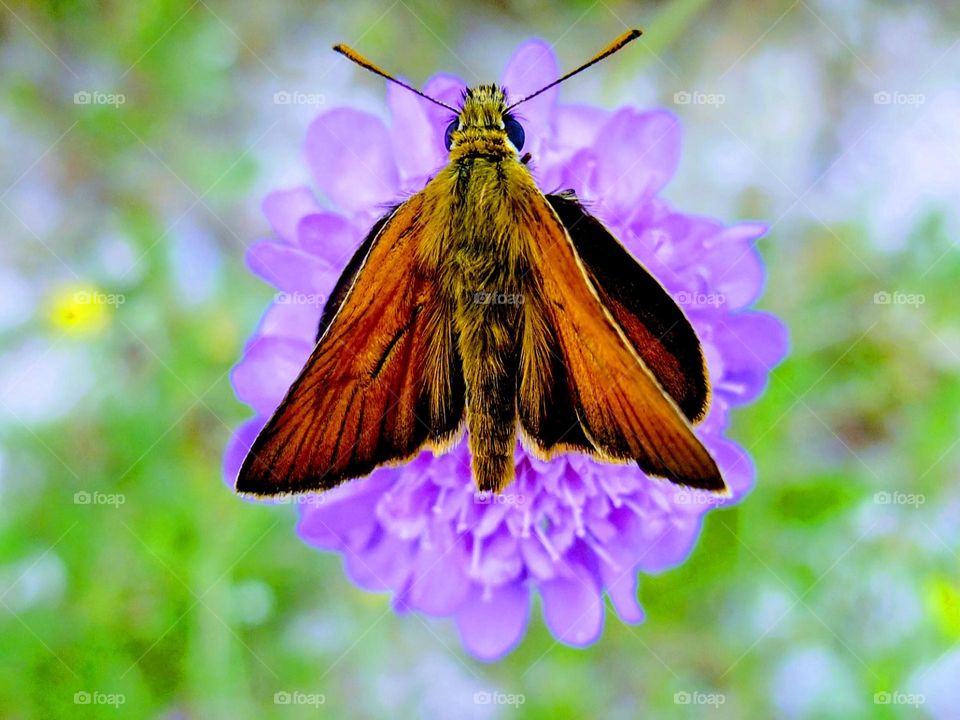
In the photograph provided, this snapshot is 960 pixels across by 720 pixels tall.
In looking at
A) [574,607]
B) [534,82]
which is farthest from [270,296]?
[574,607]

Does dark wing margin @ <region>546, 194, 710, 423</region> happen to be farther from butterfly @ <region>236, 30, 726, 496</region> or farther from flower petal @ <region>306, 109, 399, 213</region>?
flower petal @ <region>306, 109, 399, 213</region>

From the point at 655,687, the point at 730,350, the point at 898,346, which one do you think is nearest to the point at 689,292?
the point at 730,350

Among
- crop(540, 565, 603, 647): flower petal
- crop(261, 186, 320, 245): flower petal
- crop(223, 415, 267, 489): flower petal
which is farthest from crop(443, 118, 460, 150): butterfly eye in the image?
crop(540, 565, 603, 647): flower petal

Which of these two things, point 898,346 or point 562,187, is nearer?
point 562,187

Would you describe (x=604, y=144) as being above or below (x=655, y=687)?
above

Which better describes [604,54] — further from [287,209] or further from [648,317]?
[287,209]

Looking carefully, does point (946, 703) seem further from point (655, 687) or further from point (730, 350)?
point (730, 350)
